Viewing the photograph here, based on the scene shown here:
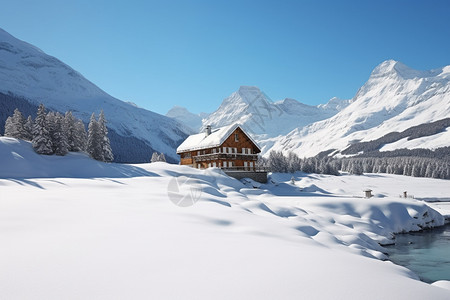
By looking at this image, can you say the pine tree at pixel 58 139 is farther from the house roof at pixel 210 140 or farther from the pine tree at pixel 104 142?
the house roof at pixel 210 140

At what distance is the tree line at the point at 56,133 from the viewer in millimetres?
34406

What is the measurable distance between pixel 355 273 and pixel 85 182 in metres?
21.8

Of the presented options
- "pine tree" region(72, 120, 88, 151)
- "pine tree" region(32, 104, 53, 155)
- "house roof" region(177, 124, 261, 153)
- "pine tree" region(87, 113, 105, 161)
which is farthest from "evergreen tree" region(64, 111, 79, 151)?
"house roof" region(177, 124, 261, 153)

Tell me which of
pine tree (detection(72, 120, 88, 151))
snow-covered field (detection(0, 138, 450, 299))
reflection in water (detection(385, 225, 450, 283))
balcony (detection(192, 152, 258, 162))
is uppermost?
pine tree (detection(72, 120, 88, 151))

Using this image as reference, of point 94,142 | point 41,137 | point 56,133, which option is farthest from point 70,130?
point 41,137

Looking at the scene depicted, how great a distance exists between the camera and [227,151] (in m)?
45.0

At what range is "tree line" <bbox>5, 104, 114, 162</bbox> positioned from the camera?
3441 centimetres

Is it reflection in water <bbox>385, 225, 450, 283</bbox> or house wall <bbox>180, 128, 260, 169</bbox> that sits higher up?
house wall <bbox>180, 128, 260, 169</bbox>

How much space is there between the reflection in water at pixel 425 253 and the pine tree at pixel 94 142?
133ft

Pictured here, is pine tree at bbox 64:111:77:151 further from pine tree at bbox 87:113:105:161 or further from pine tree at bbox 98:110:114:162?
pine tree at bbox 98:110:114:162

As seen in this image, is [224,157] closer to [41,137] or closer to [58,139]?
[58,139]

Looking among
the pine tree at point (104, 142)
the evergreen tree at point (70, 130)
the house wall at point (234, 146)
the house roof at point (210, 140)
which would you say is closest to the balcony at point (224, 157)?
the house wall at point (234, 146)

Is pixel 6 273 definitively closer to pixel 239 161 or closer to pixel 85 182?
pixel 85 182

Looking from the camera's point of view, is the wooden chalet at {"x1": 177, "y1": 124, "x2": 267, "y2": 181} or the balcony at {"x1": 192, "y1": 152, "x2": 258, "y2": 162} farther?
the balcony at {"x1": 192, "y1": 152, "x2": 258, "y2": 162}
